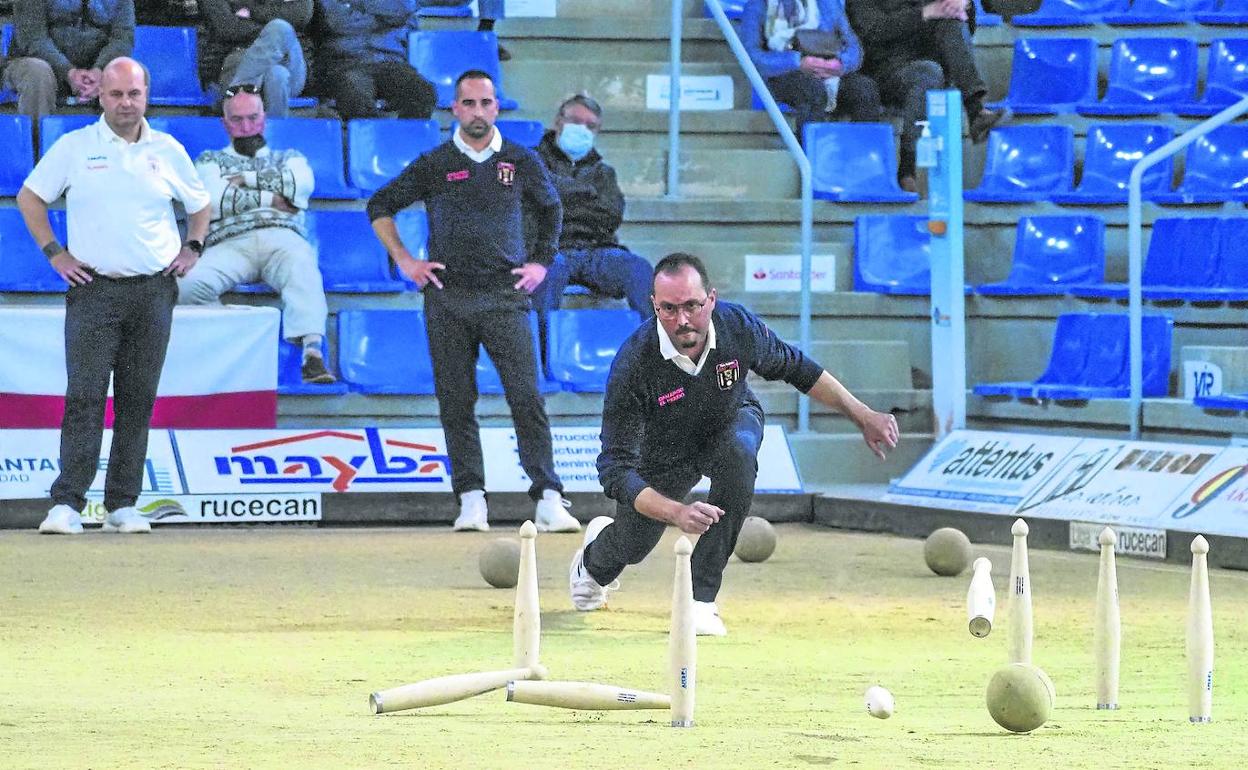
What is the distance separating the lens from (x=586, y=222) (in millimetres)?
14781

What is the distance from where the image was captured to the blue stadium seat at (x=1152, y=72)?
17172mm

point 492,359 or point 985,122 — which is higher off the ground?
point 985,122

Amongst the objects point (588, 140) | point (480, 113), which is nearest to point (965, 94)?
point (588, 140)

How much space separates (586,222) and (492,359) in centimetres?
226

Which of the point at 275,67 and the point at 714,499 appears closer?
the point at 714,499

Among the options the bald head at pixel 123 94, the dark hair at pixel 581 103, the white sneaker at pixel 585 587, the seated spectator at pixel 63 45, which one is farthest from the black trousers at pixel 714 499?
the seated spectator at pixel 63 45

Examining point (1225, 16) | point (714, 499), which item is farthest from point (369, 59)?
point (714, 499)

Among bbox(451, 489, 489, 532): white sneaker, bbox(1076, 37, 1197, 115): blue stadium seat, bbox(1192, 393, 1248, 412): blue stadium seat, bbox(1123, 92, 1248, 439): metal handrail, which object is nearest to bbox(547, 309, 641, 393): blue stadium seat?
bbox(451, 489, 489, 532): white sneaker

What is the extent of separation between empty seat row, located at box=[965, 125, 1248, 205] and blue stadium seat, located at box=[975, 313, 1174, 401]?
5.30 feet

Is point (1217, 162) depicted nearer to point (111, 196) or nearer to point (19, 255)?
point (111, 196)

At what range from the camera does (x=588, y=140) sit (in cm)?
1486

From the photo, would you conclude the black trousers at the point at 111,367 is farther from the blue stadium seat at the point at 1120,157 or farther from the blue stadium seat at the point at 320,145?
the blue stadium seat at the point at 1120,157

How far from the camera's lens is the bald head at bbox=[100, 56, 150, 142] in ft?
39.9

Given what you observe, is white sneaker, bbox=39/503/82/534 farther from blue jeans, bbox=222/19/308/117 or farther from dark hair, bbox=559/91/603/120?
dark hair, bbox=559/91/603/120
